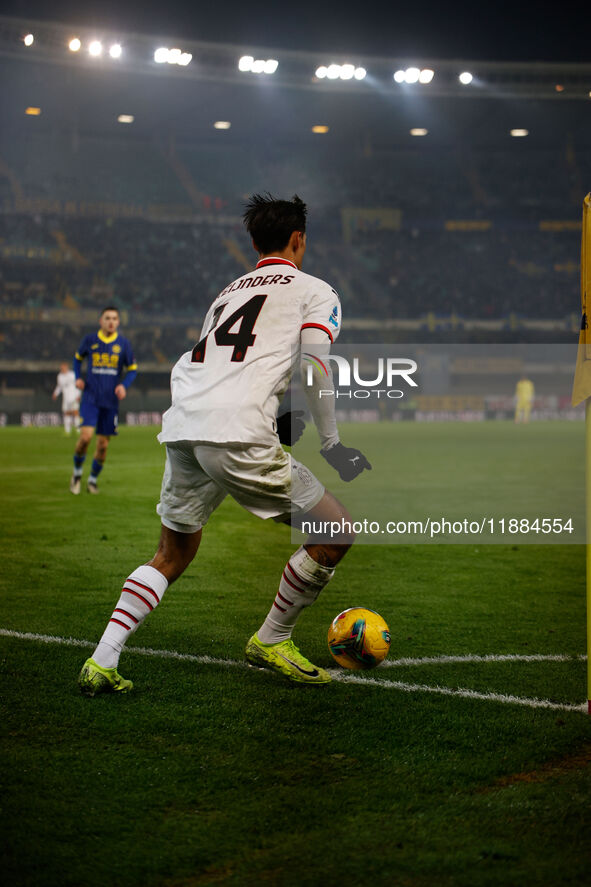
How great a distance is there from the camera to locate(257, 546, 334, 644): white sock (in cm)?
406

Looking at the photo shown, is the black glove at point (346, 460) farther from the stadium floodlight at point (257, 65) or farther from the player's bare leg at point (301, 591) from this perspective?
the stadium floodlight at point (257, 65)

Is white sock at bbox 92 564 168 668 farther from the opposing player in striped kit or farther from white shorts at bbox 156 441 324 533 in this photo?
the opposing player in striped kit

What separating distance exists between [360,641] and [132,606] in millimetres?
1119

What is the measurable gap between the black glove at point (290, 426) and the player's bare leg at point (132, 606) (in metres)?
0.63

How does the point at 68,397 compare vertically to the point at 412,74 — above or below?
below

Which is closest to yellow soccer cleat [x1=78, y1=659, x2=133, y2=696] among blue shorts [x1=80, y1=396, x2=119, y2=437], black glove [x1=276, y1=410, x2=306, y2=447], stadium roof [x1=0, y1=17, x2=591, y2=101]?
black glove [x1=276, y1=410, x2=306, y2=447]

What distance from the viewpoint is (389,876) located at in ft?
7.59

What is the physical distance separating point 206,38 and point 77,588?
32.1 metres

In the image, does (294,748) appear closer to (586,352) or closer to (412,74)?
(586,352)

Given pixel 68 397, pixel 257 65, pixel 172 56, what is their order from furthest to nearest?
pixel 257 65
pixel 172 56
pixel 68 397

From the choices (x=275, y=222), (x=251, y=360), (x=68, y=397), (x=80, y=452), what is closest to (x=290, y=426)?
(x=251, y=360)

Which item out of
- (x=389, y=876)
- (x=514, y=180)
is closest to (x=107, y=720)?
(x=389, y=876)

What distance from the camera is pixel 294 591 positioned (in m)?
4.11

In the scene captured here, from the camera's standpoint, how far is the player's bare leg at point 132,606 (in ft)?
12.8
